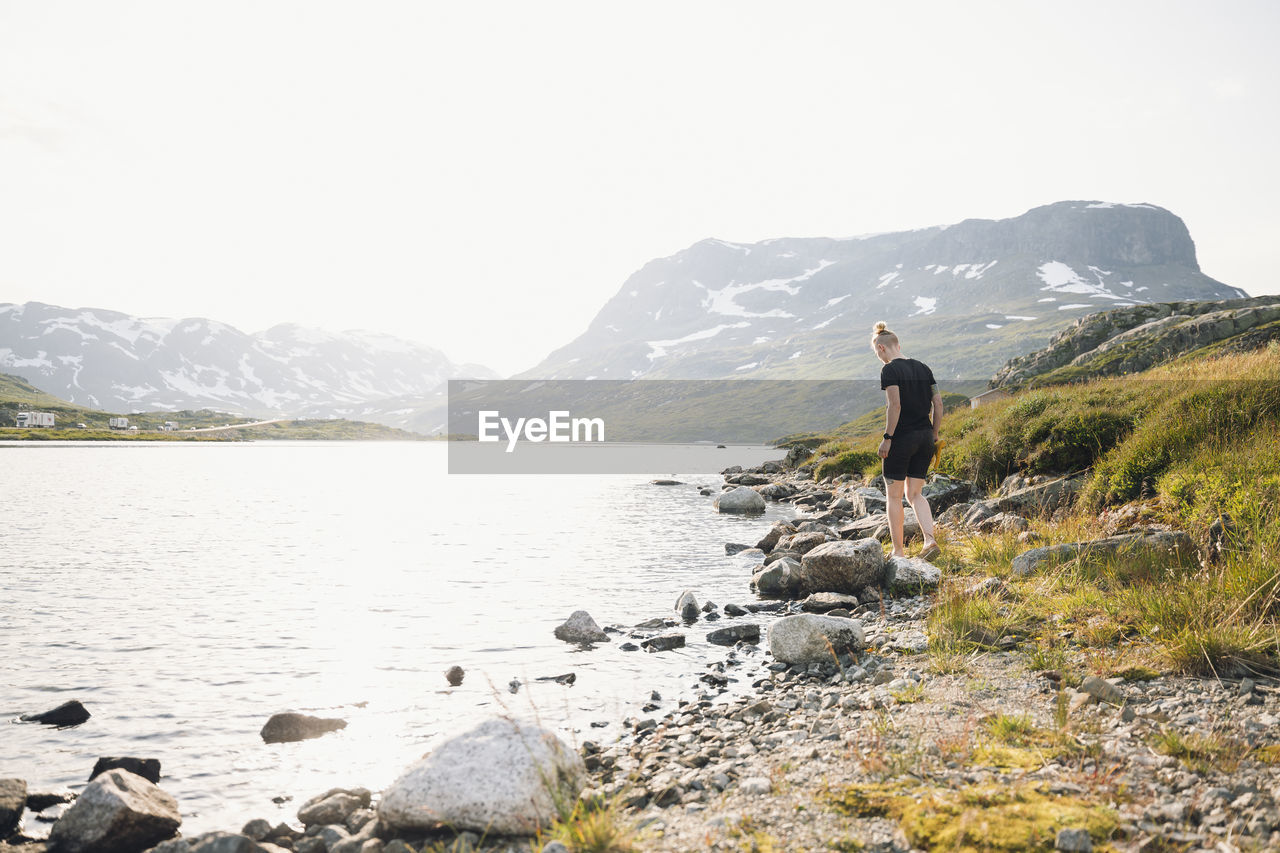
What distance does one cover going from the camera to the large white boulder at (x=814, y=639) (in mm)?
9672

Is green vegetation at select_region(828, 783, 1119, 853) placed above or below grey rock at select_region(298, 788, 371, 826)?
above

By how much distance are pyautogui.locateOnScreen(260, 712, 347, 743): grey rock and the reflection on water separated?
0.61 feet

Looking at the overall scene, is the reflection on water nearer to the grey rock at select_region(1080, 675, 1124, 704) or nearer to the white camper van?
the grey rock at select_region(1080, 675, 1124, 704)

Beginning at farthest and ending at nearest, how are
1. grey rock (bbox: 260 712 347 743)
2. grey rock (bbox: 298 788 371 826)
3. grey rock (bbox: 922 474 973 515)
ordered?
grey rock (bbox: 922 474 973 515), grey rock (bbox: 260 712 347 743), grey rock (bbox: 298 788 371 826)

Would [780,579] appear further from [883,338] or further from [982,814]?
[982,814]

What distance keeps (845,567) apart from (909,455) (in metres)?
2.79

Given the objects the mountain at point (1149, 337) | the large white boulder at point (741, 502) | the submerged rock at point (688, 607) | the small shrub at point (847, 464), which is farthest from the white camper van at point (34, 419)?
the submerged rock at point (688, 607)

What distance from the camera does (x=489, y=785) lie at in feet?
17.6

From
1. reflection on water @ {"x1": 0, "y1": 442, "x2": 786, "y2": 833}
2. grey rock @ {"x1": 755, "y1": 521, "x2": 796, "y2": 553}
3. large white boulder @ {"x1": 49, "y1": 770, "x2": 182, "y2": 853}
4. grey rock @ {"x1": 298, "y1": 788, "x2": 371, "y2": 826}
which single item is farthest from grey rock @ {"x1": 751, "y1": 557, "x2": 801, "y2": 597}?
large white boulder @ {"x1": 49, "y1": 770, "x2": 182, "y2": 853}

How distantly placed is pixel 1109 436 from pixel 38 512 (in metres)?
42.7

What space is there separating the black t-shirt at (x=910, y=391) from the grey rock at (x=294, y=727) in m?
9.90

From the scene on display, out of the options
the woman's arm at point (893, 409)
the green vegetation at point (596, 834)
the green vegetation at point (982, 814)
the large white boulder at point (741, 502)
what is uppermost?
the woman's arm at point (893, 409)

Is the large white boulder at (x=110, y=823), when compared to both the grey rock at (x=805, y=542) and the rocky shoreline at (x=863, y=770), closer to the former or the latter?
the rocky shoreline at (x=863, y=770)

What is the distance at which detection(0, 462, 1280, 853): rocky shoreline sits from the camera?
4.37m
